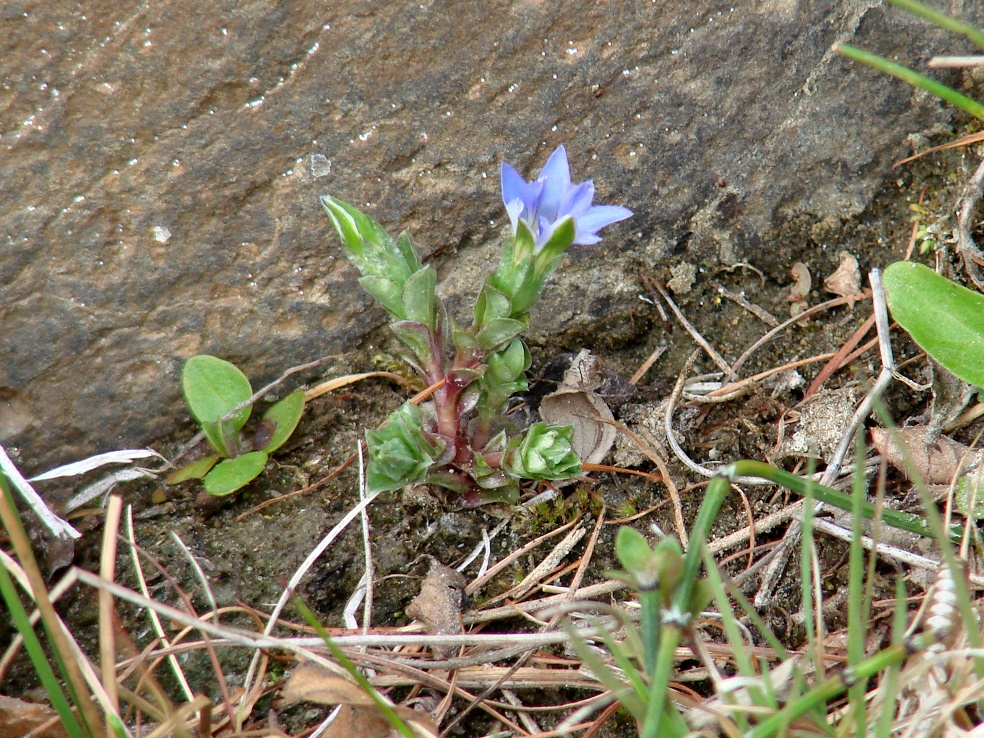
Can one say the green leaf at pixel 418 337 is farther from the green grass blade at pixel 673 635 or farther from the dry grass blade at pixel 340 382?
the green grass blade at pixel 673 635

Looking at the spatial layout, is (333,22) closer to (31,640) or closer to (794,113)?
(794,113)

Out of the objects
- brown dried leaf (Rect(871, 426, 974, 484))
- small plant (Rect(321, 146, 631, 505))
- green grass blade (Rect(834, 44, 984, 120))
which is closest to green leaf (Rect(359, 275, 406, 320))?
small plant (Rect(321, 146, 631, 505))

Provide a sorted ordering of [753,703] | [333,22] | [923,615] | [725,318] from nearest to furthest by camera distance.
→ [753,703] → [923,615] → [333,22] → [725,318]

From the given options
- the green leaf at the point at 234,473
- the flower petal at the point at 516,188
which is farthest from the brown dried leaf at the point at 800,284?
the green leaf at the point at 234,473

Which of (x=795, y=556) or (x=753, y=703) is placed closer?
(x=753, y=703)

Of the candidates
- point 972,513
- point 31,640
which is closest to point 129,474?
point 31,640

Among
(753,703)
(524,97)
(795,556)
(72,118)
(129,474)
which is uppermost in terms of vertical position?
(72,118)

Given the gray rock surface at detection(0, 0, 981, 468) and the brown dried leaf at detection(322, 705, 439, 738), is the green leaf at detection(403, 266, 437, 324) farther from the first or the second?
the brown dried leaf at detection(322, 705, 439, 738)

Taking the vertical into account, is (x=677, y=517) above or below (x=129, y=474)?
below

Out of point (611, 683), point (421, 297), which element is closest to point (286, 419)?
point (421, 297)
